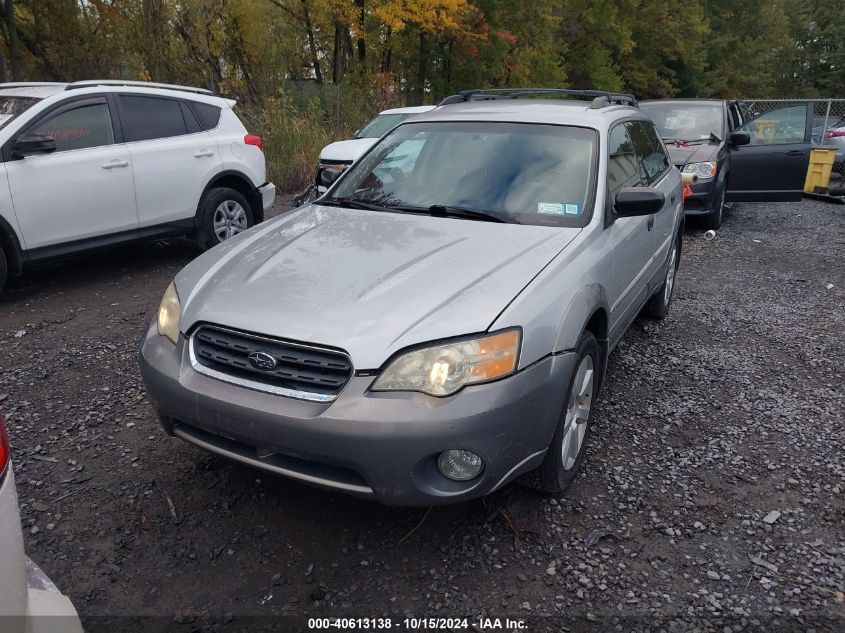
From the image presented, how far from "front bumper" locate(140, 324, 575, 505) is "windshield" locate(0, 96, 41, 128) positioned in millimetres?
4126

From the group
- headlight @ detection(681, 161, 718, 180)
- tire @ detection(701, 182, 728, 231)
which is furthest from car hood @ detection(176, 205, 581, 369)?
tire @ detection(701, 182, 728, 231)

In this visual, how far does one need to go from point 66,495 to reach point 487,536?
1.92 m

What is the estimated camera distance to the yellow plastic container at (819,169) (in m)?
12.0

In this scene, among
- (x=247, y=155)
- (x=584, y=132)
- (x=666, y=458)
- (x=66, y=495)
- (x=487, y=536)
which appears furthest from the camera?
(x=247, y=155)

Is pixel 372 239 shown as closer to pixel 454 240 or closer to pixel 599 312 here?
pixel 454 240

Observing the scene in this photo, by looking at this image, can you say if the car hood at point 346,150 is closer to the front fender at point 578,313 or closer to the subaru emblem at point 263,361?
the front fender at point 578,313

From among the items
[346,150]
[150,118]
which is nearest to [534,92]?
[150,118]

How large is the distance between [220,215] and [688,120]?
21.3 ft

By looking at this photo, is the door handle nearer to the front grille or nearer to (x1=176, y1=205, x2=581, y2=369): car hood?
(x1=176, y1=205, x2=581, y2=369): car hood

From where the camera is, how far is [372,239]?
3.35 meters

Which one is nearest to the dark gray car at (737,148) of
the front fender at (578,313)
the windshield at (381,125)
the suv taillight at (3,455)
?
the windshield at (381,125)

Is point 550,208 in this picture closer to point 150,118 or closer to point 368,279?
point 368,279

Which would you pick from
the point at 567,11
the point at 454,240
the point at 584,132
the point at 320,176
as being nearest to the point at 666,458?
the point at 454,240

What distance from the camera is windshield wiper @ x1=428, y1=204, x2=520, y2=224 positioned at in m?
3.53
